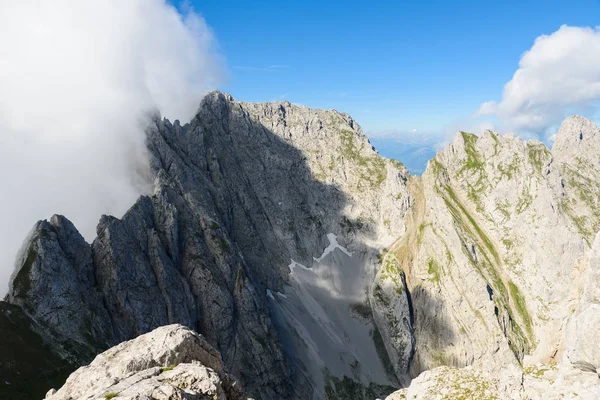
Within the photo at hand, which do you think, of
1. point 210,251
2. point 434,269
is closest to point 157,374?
point 210,251

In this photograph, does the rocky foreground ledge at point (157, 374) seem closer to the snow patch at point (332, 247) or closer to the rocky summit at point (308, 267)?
the rocky summit at point (308, 267)

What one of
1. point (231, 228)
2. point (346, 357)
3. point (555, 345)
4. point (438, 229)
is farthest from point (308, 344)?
point (555, 345)

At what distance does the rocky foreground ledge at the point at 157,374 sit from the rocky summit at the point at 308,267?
43.7 metres

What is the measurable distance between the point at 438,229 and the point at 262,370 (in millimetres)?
96067

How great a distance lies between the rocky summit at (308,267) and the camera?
9000cm

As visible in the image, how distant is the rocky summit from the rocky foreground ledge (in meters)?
43.7

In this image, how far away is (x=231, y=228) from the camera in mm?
161625

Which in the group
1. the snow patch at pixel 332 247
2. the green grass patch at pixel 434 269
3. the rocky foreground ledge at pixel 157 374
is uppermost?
the snow patch at pixel 332 247

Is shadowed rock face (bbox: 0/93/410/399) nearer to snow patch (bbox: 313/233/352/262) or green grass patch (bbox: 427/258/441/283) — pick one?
snow patch (bbox: 313/233/352/262)

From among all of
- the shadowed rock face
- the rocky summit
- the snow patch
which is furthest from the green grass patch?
the snow patch

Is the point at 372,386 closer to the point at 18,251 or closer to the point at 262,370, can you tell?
the point at 262,370

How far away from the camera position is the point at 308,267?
179m

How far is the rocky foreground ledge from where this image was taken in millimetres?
18641

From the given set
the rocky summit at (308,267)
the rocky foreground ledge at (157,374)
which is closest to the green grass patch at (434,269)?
the rocky summit at (308,267)
